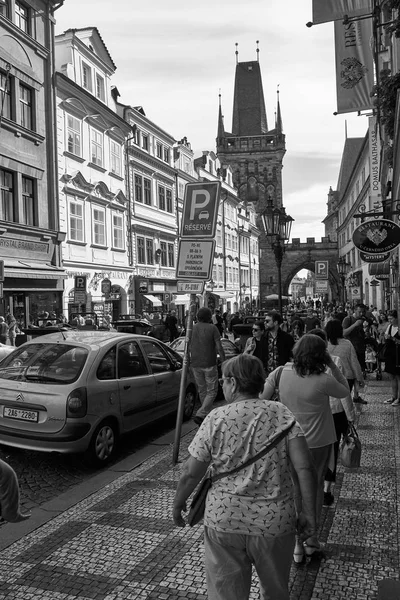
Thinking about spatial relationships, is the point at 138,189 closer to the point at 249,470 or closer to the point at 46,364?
the point at 46,364

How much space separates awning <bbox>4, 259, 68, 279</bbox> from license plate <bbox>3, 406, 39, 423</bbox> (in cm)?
1401

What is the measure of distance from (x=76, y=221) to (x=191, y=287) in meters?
19.8

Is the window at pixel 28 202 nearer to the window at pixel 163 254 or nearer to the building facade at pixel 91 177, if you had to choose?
the building facade at pixel 91 177

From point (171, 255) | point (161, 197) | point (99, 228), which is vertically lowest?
point (171, 255)

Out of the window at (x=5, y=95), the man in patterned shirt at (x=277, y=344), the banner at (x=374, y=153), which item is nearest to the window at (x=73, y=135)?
the window at (x=5, y=95)

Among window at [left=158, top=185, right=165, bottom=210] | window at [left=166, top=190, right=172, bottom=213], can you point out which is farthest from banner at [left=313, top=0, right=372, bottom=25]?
window at [left=166, top=190, right=172, bottom=213]

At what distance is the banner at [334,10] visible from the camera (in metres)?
10.3

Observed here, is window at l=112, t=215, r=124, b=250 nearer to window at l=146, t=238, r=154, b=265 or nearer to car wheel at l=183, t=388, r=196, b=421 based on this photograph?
window at l=146, t=238, r=154, b=265

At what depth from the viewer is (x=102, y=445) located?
6.52 metres

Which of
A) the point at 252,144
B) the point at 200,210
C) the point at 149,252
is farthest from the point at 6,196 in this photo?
the point at 252,144

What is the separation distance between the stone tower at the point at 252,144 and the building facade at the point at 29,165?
61.3 m

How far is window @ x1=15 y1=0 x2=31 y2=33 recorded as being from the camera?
69.8 ft

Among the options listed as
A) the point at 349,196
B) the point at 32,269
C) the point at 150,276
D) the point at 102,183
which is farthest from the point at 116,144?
the point at 349,196

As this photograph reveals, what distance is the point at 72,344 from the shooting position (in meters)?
6.85
